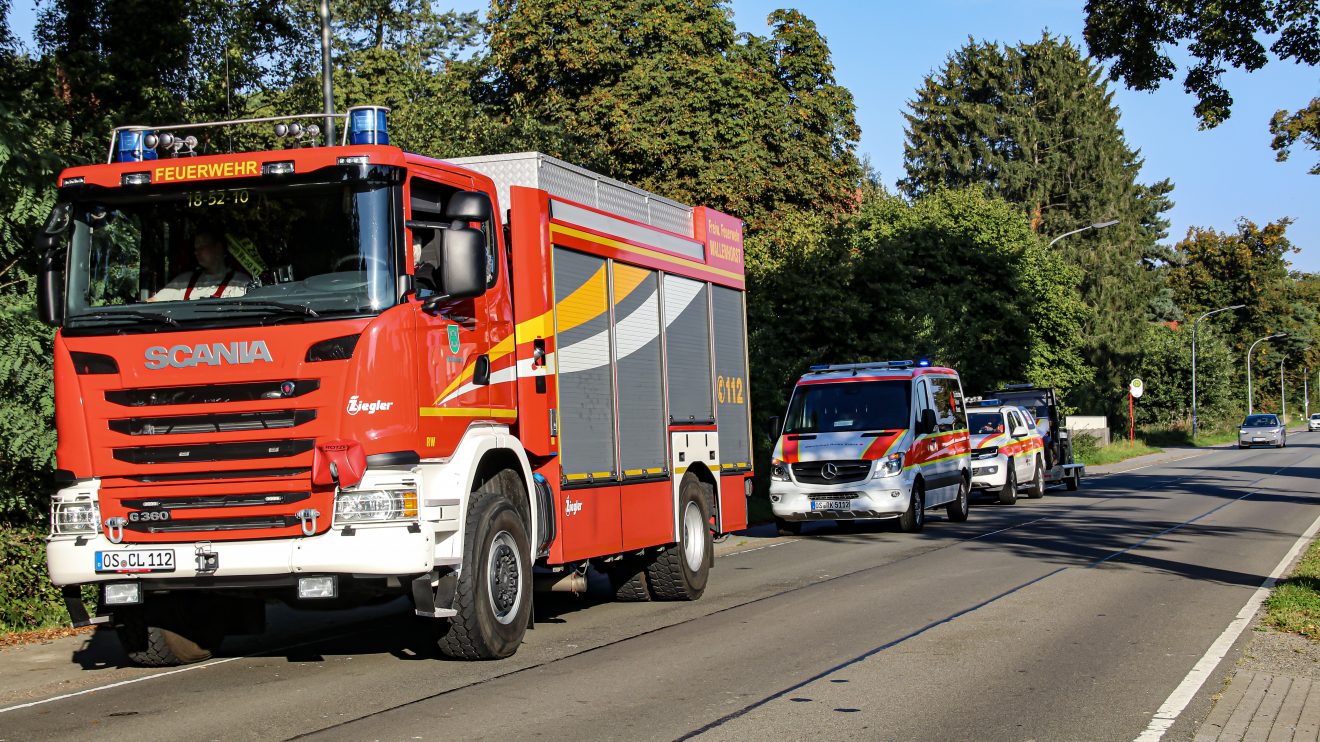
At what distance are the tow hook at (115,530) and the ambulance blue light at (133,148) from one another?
94.8 inches

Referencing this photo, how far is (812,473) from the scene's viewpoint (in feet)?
66.8

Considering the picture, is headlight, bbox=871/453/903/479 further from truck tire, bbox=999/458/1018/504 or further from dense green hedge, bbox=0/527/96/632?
dense green hedge, bbox=0/527/96/632

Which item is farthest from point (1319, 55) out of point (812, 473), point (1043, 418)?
point (1043, 418)

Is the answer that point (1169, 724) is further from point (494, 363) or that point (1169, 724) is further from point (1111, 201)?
point (1111, 201)

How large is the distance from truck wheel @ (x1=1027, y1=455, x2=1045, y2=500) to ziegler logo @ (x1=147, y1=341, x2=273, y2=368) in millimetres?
24558

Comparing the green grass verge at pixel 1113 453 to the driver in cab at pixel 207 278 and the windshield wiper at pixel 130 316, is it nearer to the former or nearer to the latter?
the driver in cab at pixel 207 278

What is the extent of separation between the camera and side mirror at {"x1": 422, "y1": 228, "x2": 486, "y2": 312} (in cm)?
859

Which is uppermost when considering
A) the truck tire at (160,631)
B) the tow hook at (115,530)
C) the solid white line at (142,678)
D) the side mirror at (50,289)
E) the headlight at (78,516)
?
the side mirror at (50,289)

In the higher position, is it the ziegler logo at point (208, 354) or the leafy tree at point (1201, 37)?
the leafy tree at point (1201, 37)

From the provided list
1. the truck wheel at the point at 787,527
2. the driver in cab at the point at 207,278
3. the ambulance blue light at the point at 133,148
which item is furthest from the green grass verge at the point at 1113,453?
the driver in cab at the point at 207,278

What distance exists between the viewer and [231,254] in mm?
8625

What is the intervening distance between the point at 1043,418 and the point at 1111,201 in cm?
3900

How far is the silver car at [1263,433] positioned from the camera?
6638 centimetres

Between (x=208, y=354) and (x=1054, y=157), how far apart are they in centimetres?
6595
